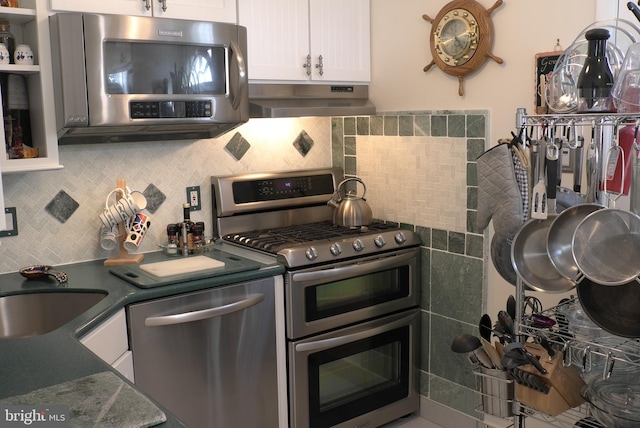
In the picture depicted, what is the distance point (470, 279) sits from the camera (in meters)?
3.02

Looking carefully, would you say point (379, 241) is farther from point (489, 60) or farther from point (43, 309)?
point (43, 309)

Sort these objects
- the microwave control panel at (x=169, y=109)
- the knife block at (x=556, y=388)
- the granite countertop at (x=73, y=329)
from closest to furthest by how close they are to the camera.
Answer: the granite countertop at (x=73, y=329)
the knife block at (x=556, y=388)
the microwave control panel at (x=169, y=109)

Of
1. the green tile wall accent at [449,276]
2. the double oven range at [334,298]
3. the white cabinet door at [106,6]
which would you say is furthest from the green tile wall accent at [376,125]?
the white cabinet door at [106,6]

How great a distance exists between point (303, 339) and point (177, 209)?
85 cm

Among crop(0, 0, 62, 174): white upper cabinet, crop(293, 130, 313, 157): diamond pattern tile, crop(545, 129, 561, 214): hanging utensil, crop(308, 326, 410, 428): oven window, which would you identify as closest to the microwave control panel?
crop(0, 0, 62, 174): white upper cabinet

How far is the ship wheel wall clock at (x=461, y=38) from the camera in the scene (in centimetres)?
281

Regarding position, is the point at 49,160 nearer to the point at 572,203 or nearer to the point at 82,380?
the point at 82,380

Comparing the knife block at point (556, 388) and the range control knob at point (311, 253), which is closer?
the knife block at point (556, 388)

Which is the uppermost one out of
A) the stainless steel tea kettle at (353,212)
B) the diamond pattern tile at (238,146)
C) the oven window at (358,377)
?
the diamond pattern tile at (238,146)

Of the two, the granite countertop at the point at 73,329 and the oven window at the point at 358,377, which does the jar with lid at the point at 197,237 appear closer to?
the granite countertop at the point at 73,329

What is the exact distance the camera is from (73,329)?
6.38 feet

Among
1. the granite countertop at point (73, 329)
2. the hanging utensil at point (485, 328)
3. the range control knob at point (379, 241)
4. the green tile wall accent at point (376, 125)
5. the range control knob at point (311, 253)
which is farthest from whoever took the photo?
the green tile wall accent at point (376, 125)

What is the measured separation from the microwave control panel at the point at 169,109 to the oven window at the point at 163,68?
43 mm

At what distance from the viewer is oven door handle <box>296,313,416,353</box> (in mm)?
2825
